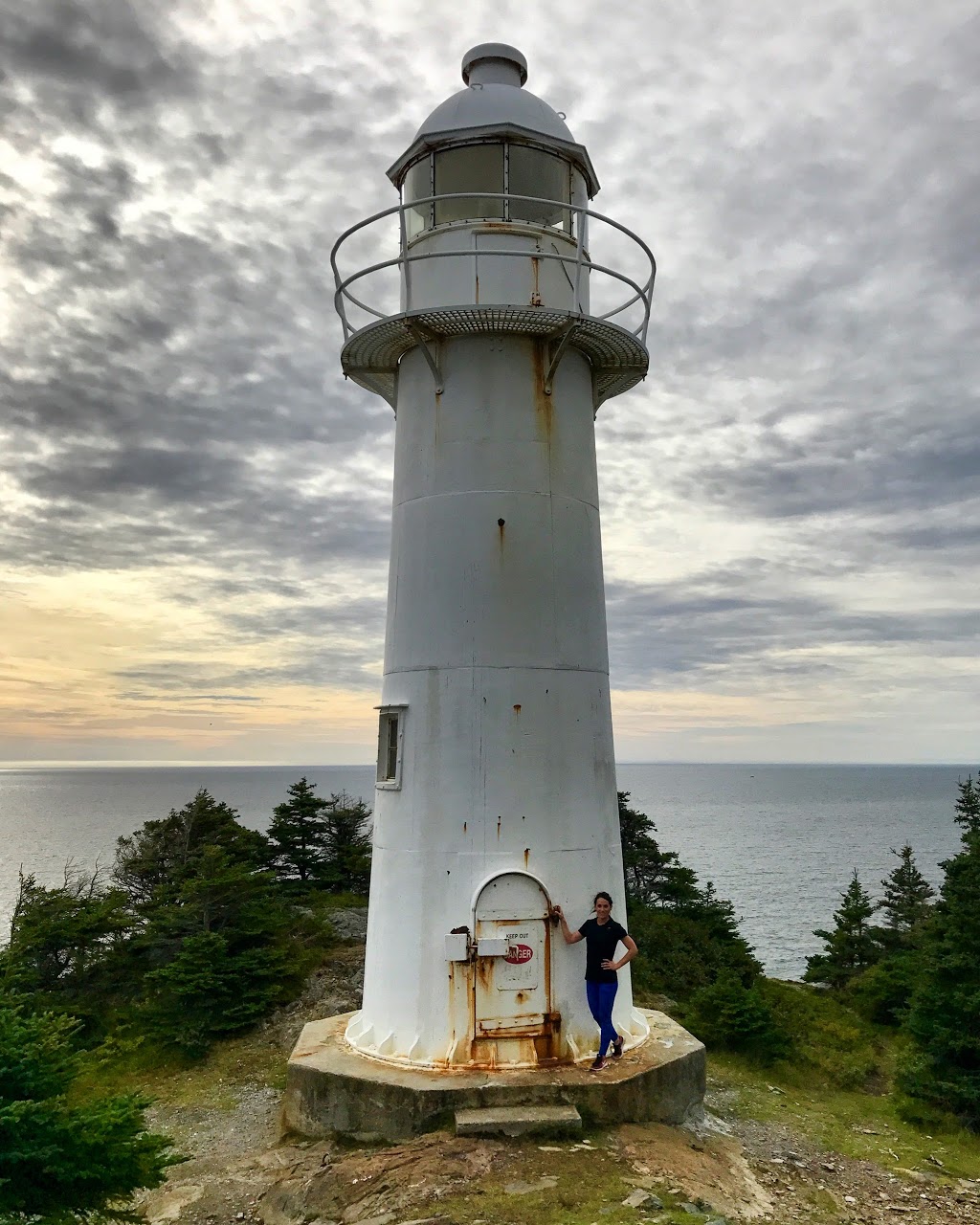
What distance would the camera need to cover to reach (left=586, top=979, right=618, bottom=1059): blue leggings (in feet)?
25.0

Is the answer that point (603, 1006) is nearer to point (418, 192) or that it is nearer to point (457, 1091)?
point (457, 1091)

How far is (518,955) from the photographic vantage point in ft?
25.2

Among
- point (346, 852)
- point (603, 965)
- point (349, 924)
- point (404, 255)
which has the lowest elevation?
point (349, 924)

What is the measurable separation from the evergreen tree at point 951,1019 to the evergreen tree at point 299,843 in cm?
1302

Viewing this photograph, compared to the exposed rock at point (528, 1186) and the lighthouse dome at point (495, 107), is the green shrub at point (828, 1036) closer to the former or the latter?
the exposed rock at point (528, 1186)

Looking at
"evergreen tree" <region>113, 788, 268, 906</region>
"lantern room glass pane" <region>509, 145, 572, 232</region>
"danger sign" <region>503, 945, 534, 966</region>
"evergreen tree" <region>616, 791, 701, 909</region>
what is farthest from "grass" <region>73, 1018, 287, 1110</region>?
"evergreen tree" <region>616, 791, 701, 909</region>

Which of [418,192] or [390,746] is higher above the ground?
[418,192]

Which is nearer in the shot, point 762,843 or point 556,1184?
point 556,1184

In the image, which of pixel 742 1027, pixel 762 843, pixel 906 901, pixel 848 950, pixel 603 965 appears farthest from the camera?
pixel 762 843

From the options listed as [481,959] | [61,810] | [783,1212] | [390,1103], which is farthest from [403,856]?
[61,810]

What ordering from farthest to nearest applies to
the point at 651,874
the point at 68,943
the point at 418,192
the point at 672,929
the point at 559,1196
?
the point at 651,874 → the point at 672,929 → the point at 68,943 → the point at 418,192 → the point at 559,1196

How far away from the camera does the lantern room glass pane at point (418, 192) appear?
9234 millimetres

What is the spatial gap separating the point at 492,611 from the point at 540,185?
4.67 meters

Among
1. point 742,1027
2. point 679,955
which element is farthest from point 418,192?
point 679,955
